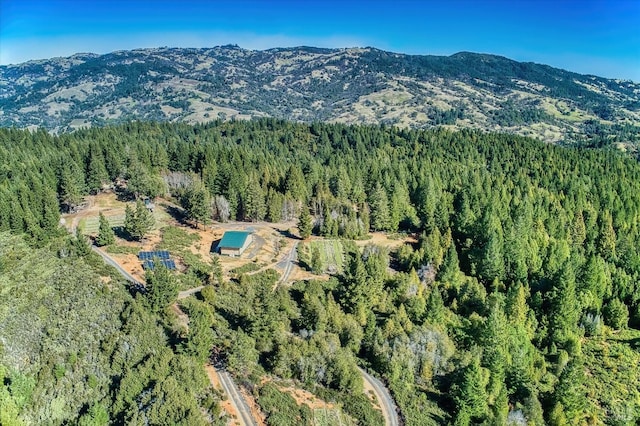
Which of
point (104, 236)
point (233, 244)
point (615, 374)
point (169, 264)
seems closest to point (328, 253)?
point (233, 244)

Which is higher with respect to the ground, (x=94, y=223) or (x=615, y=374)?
(x=94, y=223)

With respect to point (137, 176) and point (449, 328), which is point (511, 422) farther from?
point (137, 176)

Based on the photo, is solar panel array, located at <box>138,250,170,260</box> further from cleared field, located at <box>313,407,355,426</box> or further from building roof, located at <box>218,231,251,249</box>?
cleared field, located at <box>313,407,355,426</box>

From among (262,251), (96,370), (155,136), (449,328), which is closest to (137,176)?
(262,251)

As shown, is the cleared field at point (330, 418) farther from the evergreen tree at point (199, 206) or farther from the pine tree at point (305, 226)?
the evergreen tree at point (199, 206)

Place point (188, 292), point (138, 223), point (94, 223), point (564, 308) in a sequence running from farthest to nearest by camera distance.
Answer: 1. point (94, 223)
2. point (138, 223)
3. point (564, 308)
4. point (188, 292)

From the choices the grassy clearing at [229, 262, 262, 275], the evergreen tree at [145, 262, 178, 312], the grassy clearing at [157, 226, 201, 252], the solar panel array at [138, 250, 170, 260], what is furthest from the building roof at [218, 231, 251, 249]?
the evergreen tree at [145, 262, 178, 312]

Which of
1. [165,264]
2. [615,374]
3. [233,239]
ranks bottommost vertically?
[615,374]

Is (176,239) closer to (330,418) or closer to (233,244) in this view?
(233,244)
